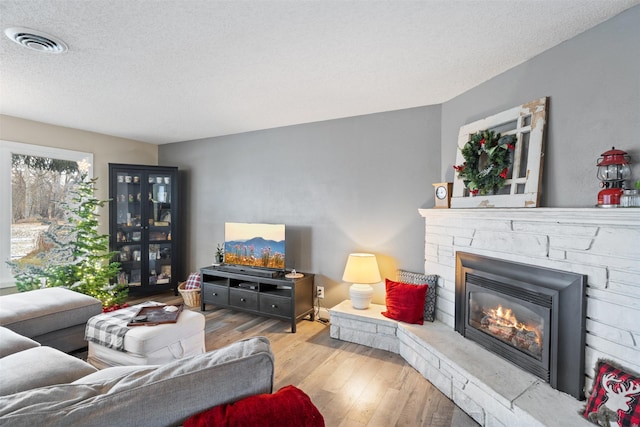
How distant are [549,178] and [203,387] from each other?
237 cm

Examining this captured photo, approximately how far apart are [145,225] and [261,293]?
2.30 m

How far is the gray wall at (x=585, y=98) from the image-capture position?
1.76 m

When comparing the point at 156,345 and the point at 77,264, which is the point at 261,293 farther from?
the point at 77,264

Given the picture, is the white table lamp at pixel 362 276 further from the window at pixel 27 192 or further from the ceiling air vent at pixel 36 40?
the window at pixel 27 192

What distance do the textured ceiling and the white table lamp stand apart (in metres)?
1.60

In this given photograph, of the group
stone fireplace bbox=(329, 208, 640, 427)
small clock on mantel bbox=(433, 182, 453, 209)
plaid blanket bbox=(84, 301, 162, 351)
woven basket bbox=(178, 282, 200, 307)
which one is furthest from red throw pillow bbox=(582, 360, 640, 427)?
woven basket bbox=(178, 282, 200, 307)

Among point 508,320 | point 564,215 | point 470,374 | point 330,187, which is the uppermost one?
point 330,187

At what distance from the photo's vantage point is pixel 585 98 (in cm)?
196

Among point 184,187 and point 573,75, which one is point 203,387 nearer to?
point 573,75

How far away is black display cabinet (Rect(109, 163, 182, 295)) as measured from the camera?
4.63 meters

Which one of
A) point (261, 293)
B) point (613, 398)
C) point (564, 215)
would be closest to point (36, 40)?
point (261, 293)

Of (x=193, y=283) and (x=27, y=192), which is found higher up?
(x=27, y=192)

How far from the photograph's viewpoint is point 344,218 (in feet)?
12.4

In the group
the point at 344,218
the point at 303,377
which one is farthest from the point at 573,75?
the point at 303,377
